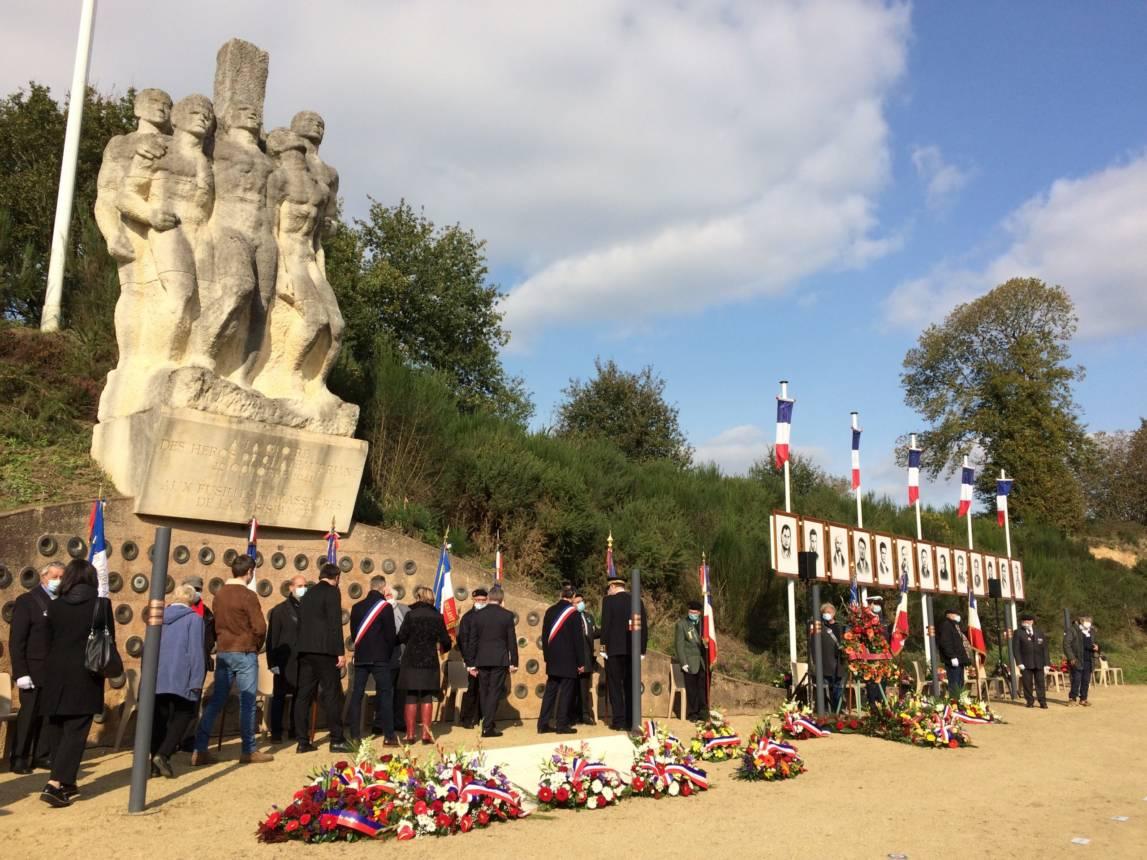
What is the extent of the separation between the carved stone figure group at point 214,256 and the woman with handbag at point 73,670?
13.7 ft

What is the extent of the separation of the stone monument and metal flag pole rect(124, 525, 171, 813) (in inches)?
152

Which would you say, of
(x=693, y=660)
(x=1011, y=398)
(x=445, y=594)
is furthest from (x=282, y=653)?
(x=1011, y=398)

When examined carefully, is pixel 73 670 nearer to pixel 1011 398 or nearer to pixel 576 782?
pixel 576 782

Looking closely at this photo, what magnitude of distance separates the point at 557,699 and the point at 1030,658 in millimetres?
10314

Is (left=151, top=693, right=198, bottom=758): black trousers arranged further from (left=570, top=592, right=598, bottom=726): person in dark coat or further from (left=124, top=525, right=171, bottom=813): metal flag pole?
(left=570, top=592, right=598, bottom=726): person in dark coat

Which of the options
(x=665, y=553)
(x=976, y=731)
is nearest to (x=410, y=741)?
(x=976, y=731)

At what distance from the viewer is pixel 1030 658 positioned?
16.8 metres

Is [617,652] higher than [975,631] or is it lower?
lower

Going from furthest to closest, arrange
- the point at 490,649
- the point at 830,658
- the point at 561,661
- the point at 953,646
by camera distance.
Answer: the point at 953,646 < the point at 830,658 < the point at 561,661 < the point at 490,649

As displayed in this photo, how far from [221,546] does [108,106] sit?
16389 mm

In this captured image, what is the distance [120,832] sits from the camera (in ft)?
19.8

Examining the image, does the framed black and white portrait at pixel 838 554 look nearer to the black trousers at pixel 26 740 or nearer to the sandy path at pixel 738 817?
the sandy path at pixel 738 817

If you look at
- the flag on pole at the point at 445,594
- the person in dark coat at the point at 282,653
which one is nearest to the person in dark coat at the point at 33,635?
the person in dark coat at the point at 282,653

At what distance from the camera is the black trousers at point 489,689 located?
10102mm
